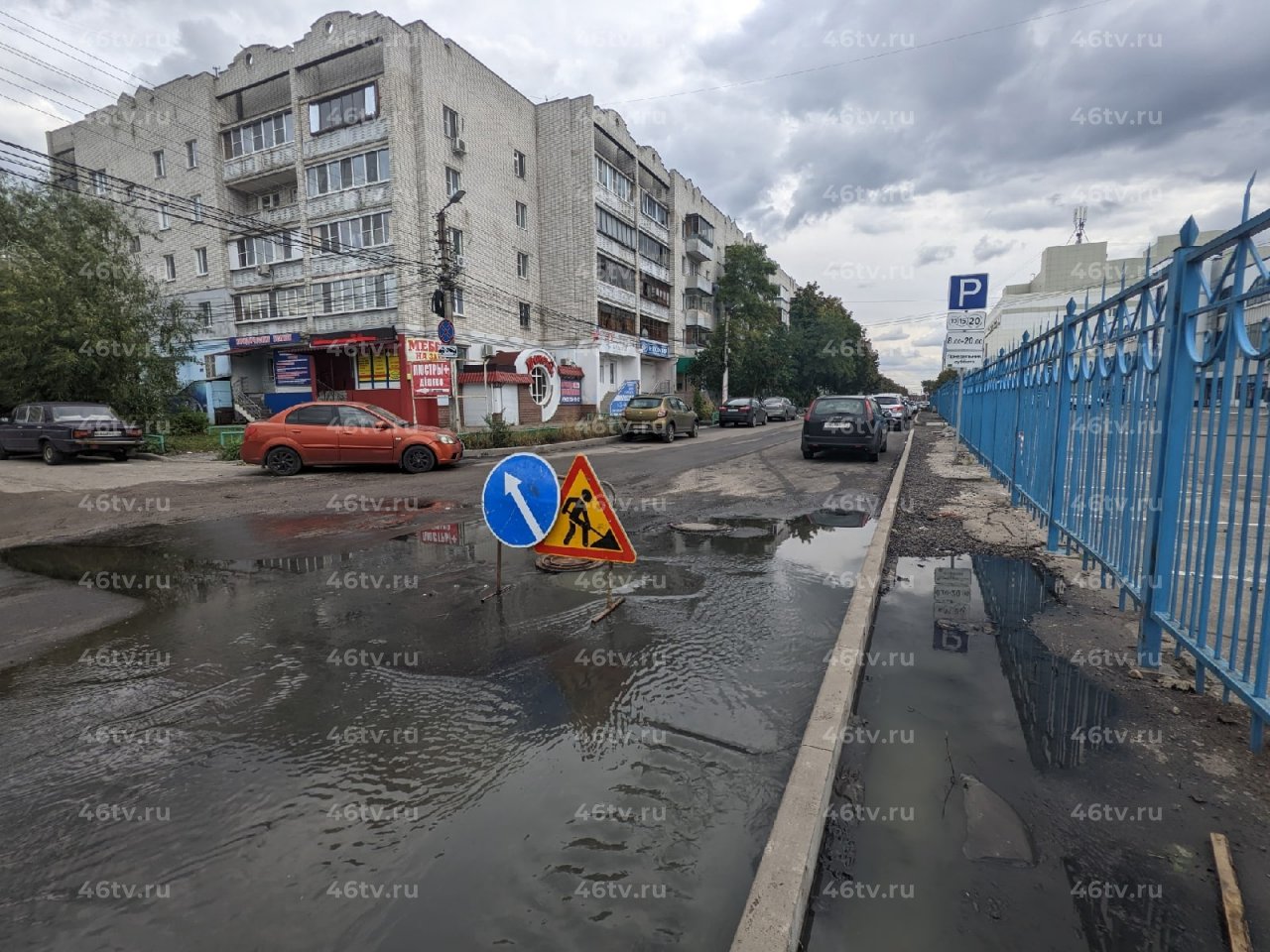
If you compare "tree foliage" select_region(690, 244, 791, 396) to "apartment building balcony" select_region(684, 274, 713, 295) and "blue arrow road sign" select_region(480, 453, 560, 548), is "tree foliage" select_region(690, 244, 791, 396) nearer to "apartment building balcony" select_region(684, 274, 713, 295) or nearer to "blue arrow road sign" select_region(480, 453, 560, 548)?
"apartment building balcony" select_region(684, 274, 713, 295)

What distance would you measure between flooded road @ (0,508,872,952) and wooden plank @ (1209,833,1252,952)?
1428 mm

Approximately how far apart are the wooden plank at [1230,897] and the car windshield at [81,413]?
70.4 ft

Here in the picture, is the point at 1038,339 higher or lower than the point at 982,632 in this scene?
higher

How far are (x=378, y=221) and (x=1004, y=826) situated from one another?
99.2 feet

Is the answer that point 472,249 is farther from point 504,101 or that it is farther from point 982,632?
point 982,632

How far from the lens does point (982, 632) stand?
445cm

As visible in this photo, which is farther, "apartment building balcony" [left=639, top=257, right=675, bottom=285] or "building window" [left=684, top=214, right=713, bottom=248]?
"building window" [left=684, top=214, right=713, bottom=248]

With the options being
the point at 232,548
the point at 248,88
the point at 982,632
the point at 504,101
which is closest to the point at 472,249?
the point at 504,101

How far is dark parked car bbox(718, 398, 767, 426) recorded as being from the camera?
107 ft

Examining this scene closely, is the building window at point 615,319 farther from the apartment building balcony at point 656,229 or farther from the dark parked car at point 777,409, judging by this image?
the dark parked car at point 777,409

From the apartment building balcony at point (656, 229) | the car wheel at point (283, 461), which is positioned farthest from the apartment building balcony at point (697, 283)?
the car wheel at point (283, 461)

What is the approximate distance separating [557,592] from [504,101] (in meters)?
33.8

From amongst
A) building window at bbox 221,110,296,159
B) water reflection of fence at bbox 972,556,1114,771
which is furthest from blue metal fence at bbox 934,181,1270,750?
building window at bbox 221,110,296,159

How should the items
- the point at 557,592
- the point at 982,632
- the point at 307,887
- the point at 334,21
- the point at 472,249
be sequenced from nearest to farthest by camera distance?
1. the point at 307,887
2. the point at 982,632
3. the point at 557,592
4. the point at 334,21
5. the point at 472,249
